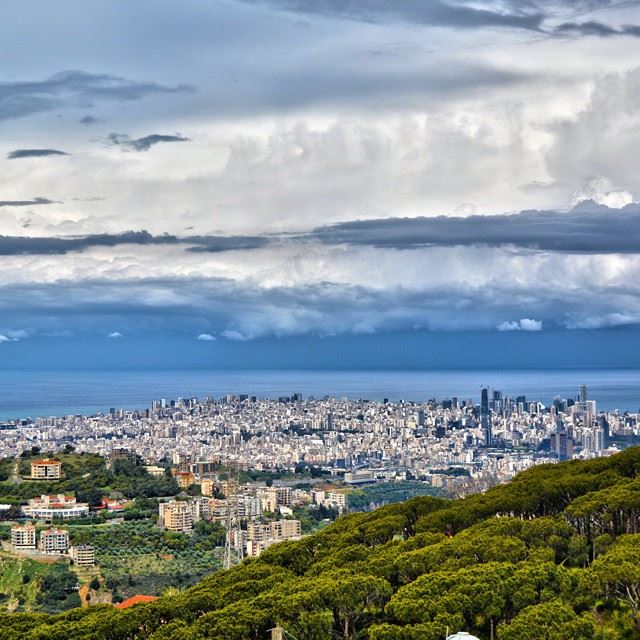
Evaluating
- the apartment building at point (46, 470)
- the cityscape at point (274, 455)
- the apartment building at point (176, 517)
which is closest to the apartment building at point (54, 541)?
the cityscape at point (274, 455)

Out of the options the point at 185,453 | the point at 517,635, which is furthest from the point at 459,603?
the point at 185,453

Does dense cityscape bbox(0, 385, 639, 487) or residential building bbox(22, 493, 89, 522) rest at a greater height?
dense cityscape bbox(0, 385, 639, 487)

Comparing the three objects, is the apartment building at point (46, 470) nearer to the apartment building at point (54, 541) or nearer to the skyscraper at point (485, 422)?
the apartment building at point (54, 541)

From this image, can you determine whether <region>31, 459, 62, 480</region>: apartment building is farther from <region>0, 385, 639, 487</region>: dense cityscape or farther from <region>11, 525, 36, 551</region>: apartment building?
<region>0, 385, 639, 487</region>: dense cityscape

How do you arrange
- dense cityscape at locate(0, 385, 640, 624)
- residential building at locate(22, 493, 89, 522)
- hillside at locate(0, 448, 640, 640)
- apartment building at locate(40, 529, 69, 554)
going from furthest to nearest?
residential building at locate(22, 493, 89, 522), apartment building at locate(40, 529, 69, 554), dense cityscape at locate(0, 385, 640, 624), hillside at locate(0, 448, 640, 640)

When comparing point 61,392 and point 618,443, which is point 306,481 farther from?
point 61,392

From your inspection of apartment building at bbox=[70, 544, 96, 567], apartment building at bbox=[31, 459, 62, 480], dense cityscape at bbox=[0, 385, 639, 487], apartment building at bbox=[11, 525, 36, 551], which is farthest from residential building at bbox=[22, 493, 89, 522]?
dense cityscape at bbox=[0, 385, 639, 487]

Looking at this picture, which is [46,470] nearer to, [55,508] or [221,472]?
[55,508]

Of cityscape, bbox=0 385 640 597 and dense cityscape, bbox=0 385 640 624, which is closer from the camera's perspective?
dense cityscape, bbox=0 385 640 624

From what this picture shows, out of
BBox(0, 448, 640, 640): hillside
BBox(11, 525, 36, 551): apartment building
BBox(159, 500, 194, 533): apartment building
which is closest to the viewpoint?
BBox(0, 448, 640, 640): hillside
